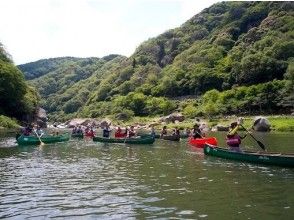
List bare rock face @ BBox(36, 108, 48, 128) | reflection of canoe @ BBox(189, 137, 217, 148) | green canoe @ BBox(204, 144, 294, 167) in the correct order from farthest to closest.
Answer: bare rock face @ BBox(36, 108, 48, 128)
reflection of canoe @ BBox(189, 137, 217, 148)
green canoe @ BBox(204, 144, 294, 167)

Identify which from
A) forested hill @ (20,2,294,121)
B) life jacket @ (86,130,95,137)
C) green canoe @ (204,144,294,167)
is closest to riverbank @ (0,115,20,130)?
life jacket @ (86,130,95,137)

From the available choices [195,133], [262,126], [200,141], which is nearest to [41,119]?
[262,126]

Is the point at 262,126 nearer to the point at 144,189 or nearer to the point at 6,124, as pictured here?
the point at 6,124

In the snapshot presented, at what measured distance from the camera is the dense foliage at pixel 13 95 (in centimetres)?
10362

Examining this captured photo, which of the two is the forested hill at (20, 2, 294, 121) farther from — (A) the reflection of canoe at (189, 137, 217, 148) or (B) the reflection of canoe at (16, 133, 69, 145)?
(B) the reflection of canoe at (16, 133, 69, 145)

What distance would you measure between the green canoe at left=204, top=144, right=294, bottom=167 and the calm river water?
24.0 inches

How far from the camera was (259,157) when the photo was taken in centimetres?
2927

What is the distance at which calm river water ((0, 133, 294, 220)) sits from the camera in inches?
632

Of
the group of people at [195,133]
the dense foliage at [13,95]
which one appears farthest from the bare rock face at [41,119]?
the group of people at [195,133]

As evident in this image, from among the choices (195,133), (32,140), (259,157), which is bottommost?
(259,157)

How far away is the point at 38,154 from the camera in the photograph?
38.6m

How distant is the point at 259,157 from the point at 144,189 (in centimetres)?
1192

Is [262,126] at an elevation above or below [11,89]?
below

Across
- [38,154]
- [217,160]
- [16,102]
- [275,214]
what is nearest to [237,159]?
[217,160]
